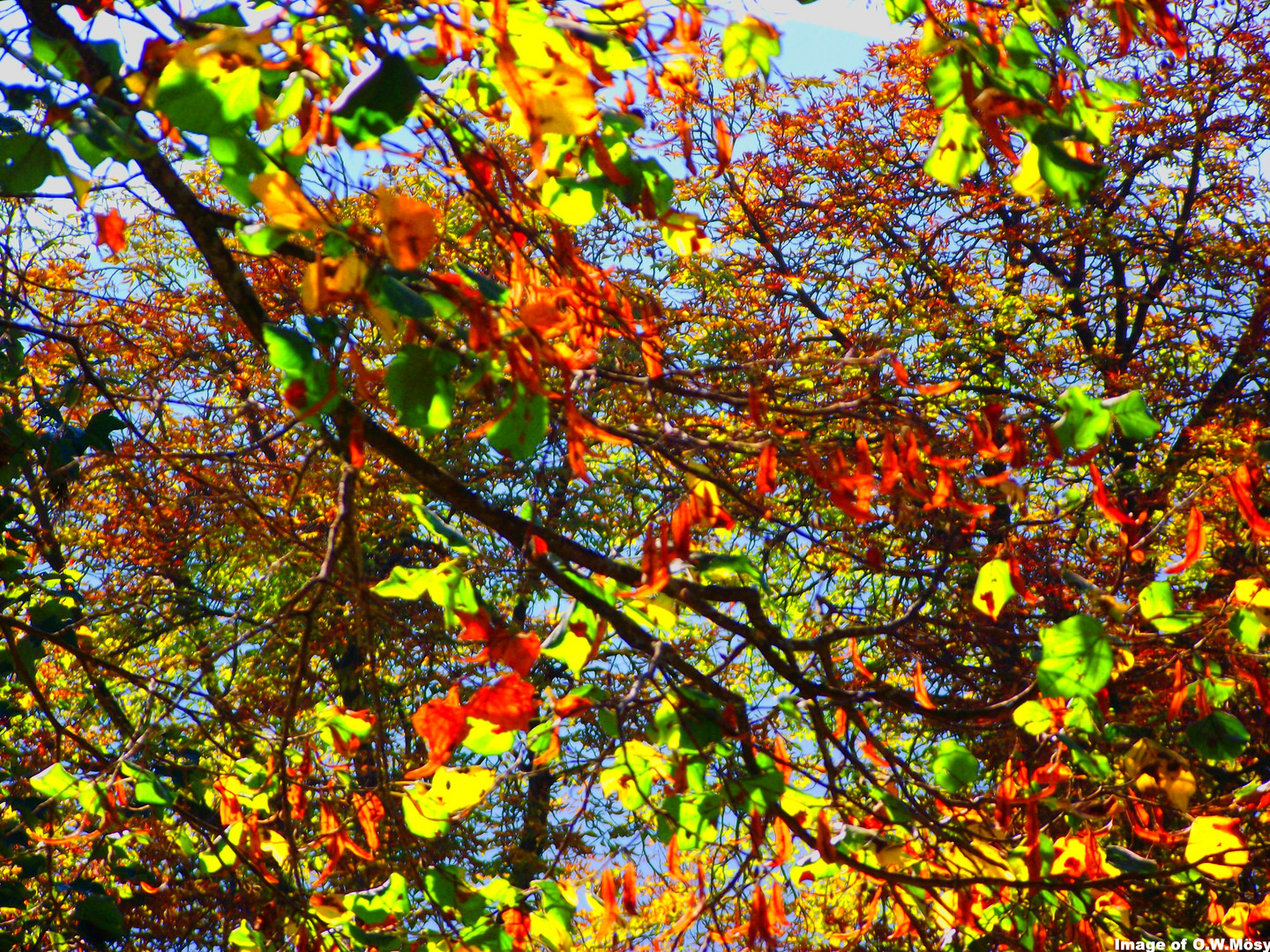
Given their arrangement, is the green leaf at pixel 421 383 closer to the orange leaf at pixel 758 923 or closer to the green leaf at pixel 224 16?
the green leaf at pixel 224 16

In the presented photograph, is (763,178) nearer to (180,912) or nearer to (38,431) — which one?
(38,431)

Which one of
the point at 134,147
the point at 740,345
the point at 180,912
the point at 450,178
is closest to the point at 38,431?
the point at 450,178

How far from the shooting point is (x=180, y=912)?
579cm

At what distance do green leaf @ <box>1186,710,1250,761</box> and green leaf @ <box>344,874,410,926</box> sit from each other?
1.61m

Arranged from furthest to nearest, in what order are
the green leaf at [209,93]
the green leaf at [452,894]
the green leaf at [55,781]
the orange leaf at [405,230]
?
the green leaf at [55,781] < the green leaf at [452,894] < the orange leaf at [405,230] < the green leaf at [209,93]

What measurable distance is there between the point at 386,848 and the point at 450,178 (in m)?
4.59

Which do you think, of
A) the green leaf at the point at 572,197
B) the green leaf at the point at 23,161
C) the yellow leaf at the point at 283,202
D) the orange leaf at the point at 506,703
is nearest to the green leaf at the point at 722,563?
the orange leaf at the point at 506,703

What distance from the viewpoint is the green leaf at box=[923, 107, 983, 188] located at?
143 cm

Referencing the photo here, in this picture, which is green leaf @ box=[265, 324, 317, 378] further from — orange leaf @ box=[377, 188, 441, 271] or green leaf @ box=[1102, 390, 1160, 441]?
green leaf @ box=[1102, 390, 1160, 441]

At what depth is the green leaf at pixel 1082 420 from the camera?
4.74ft

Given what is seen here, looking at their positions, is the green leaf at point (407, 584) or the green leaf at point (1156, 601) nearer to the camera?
the green leaf at point (407, 584)

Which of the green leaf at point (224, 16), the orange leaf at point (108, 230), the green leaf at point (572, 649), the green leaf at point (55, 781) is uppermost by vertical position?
the orange leaf at point (108, 230)

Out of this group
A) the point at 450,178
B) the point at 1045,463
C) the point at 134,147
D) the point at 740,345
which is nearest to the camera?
the point at 134,147

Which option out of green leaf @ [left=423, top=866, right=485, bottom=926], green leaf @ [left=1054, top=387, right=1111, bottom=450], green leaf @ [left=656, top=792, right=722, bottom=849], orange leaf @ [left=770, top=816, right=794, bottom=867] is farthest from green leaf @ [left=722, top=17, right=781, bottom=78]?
green leaf @ [left=423, top=866, right=485, bottom=926]
